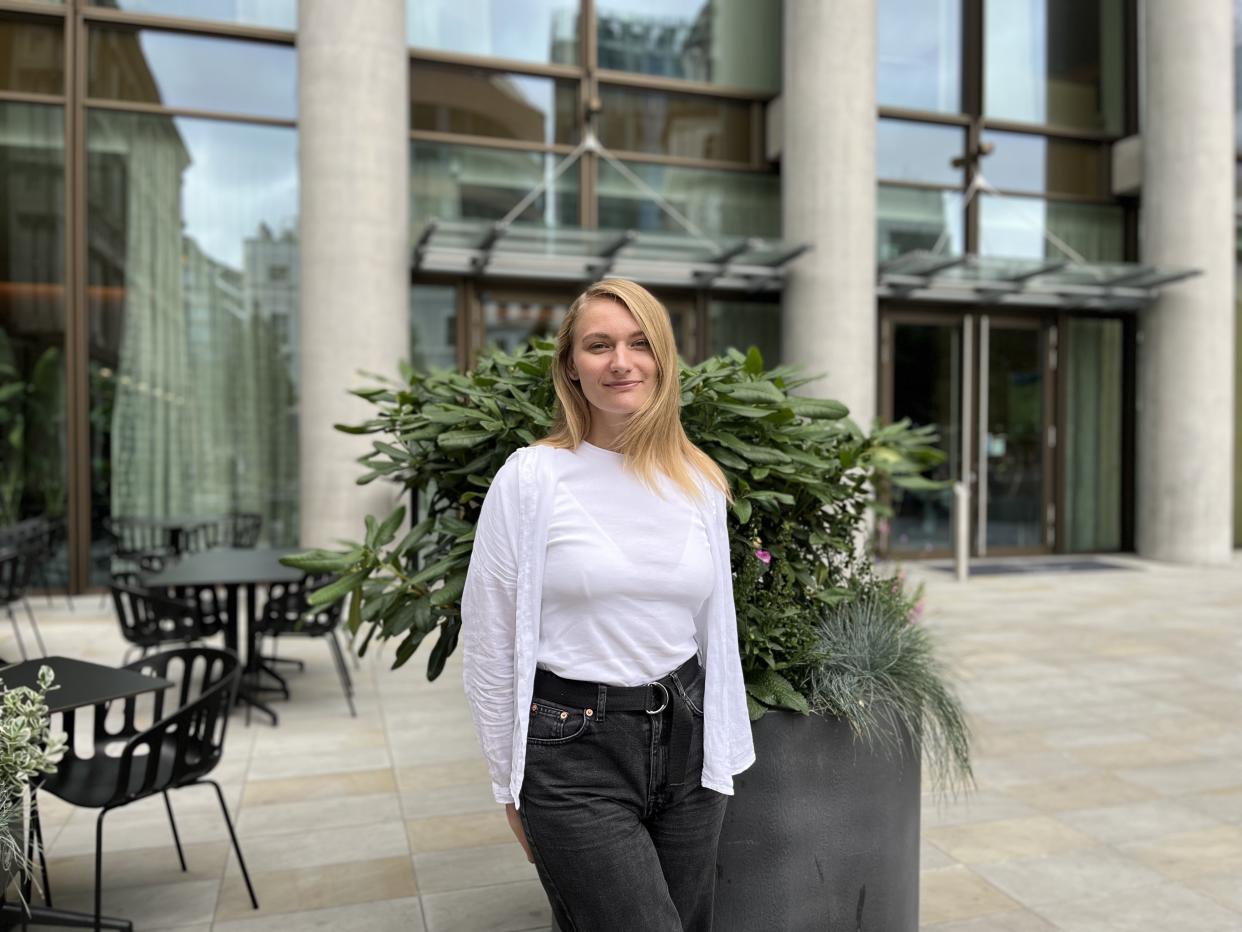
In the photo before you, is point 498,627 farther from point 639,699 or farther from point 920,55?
point 920,55

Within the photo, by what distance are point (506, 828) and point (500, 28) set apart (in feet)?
32.5

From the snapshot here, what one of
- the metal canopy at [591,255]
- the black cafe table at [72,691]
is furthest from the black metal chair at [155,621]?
the metal canopy at [591,255]

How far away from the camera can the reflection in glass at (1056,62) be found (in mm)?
13547

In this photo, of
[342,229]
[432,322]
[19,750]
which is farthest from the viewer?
[432,322]

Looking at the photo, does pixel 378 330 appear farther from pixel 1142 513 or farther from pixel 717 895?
pixel 1142 513

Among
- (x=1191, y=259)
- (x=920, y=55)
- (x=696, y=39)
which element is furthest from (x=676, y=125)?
(x=1191, y=259)

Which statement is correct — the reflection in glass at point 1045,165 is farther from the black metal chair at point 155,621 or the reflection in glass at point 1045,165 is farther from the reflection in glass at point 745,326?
the black metal chair at point 155,621

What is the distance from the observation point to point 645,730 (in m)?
1.96

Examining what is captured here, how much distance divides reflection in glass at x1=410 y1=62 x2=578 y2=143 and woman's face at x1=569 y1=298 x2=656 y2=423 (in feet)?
33.7

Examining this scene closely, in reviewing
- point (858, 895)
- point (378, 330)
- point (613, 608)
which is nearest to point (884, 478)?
point (858, 895)

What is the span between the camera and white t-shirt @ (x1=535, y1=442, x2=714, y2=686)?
6.33 ft

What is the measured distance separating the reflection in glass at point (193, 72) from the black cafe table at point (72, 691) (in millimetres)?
8595

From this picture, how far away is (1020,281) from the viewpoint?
12188 millimetres

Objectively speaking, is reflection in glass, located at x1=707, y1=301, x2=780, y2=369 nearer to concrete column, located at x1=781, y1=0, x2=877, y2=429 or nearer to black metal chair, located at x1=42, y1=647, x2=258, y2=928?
concrete column, located at x1=781, y1=0, x2=877, y2=429
